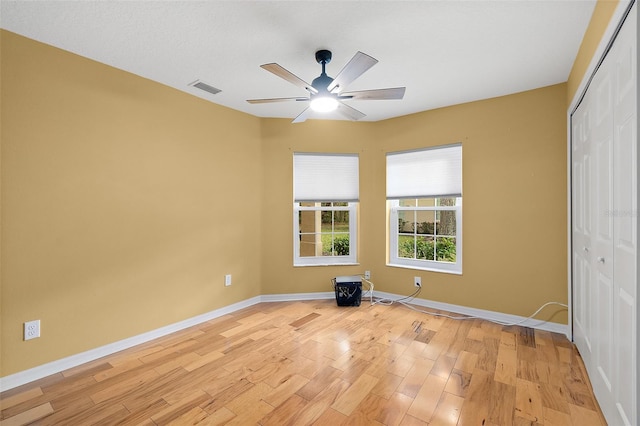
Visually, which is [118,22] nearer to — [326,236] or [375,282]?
[326,236]

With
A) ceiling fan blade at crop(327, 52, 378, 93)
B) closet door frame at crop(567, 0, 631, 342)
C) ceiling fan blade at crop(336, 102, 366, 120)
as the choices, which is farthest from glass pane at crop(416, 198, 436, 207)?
ceiling fan blade at crop(327, 52, 378, 93)

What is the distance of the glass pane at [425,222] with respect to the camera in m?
3.80

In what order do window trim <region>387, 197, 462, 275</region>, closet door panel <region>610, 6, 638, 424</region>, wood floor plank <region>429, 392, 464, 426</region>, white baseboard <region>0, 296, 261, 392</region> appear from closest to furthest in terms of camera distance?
closet door panel <region>610, 6, 638, 424</region>, wood floor plank <region>429, 392, 464, 426</region>, white baseboard <region>0, 296, 261, 392</region>, window trim <region>387, 197, 462, 275</region>

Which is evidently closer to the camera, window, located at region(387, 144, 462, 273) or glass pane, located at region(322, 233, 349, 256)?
window, located at region(387, 144, 462, 273)

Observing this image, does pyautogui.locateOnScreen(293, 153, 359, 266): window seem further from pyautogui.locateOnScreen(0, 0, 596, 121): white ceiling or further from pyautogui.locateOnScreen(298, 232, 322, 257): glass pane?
pyautogui.locateOnScreen(0, 0, 596, 121): white ceiling

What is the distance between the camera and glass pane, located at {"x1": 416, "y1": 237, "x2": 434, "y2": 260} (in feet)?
12.6

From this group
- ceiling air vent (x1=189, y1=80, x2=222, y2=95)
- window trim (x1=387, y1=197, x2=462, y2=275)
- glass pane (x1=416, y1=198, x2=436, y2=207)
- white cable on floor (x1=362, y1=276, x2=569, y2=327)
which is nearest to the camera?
ceiling air vent (x1=189, y1=80, x2=222, y2=95)

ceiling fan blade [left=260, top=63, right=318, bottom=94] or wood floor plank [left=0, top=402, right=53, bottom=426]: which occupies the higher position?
ceiling fan blade [left=260, top=63, right=318, bottom=94]

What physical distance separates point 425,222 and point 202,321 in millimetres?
2951

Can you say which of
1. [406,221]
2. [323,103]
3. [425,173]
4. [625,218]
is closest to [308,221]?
[406,221]

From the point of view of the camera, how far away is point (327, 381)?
214 cm

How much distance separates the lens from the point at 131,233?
9.03 ft

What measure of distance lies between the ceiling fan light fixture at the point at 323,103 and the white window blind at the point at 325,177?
163 centimetres

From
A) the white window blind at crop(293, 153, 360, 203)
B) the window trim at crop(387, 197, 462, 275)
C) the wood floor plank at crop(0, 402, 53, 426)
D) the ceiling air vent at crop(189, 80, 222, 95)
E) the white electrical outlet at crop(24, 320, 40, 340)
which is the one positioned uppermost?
the ceiling air vent at crop(189, 80, 222, 95)
